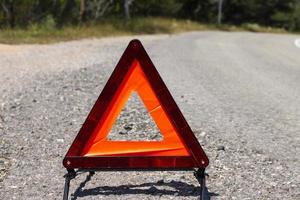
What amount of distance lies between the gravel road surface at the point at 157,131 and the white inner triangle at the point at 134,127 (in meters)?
0.01

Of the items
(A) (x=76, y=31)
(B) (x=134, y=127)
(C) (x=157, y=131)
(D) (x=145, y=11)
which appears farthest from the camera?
(D) (x=145, y=11)

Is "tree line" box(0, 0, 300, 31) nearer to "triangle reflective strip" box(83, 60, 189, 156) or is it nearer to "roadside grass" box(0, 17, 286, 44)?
"roadside grass" box(0, 17, 286, 44)

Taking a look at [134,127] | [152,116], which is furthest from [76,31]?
[152,116]

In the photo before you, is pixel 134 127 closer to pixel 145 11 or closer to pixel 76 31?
pixel 76 31

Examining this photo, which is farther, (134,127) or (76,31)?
(76,31)

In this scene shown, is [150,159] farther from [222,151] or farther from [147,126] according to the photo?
[147,126]

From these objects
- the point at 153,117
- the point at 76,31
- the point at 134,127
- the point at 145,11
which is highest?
the point at 153,117

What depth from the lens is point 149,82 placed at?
153 inches

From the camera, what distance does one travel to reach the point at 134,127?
6.38 m

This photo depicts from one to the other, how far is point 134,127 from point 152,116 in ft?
7.89

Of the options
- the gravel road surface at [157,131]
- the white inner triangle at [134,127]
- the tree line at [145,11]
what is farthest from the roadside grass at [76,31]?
the white inner triangle at [134,127]

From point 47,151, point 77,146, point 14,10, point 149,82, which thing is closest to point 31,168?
point 47,151

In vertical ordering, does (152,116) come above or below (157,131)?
above

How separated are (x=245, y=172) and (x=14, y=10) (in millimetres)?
22336
